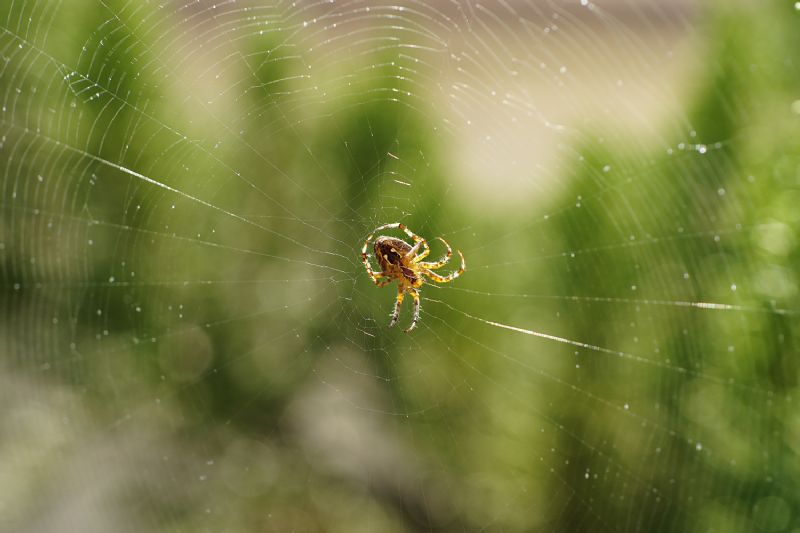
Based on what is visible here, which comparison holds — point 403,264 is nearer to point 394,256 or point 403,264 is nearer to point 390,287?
point 394,256

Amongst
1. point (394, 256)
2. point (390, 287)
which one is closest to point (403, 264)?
point (394, 256)

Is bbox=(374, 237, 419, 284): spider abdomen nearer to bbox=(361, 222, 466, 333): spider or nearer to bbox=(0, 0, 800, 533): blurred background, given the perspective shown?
bbox=(361, 222, 466, 333): spider

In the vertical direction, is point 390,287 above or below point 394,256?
below

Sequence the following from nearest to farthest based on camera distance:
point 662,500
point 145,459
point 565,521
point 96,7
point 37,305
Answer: point 662,500
point 565,521
point 96,7
point 37,305
point 145,459

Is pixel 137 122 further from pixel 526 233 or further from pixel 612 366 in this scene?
pixel 612 366

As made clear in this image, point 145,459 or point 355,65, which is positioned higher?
point 355,65

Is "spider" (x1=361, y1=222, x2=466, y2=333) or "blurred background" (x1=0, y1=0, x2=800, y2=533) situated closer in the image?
"spider" (x1=361, y1=222, x2=466, y2=333)

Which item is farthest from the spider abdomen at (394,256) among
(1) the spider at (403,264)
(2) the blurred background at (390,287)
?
(2) the blurred background at (390,287)

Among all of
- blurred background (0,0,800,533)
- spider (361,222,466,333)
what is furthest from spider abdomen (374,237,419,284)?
blurred background (0,0,800,533)

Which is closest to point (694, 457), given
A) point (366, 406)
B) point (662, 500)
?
point (662, 500)
